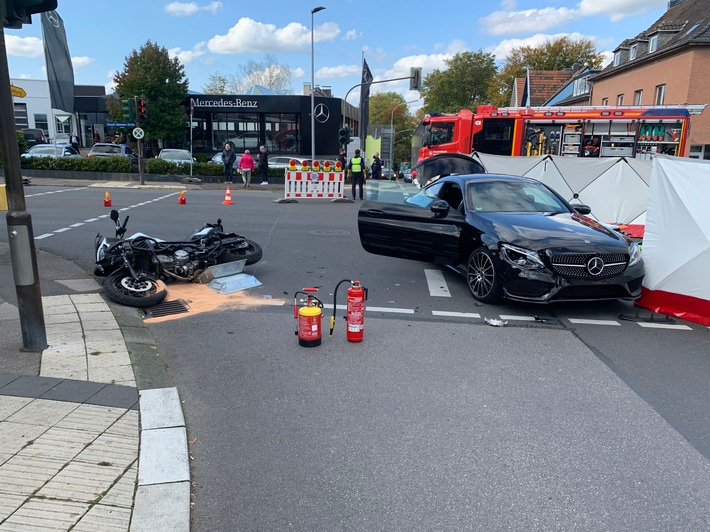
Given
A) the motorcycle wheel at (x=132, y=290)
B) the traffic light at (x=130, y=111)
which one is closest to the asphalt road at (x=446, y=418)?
the motorcycle wheel at (x=132, y=290)

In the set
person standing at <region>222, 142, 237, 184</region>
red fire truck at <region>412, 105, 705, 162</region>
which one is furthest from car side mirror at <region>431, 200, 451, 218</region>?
person standing at <region>222, 142, 237, 184</region>

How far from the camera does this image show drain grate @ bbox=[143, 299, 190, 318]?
6348 mm

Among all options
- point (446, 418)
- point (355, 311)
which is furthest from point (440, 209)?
point (446, 418)

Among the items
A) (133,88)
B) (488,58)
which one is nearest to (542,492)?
(133,88)

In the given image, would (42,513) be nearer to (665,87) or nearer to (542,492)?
(542,492)

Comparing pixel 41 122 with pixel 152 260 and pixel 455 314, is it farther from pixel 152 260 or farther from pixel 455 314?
pixel 455 314

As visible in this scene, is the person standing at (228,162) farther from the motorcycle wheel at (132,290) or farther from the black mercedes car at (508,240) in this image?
the motorcycle wheel at (132,290)

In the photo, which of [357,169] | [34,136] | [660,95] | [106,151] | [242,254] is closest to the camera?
[242,254]

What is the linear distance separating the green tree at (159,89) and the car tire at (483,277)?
3620 cm

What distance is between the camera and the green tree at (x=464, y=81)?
71375mm

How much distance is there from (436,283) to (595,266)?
2.39 meters

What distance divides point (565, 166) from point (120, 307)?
1156 centimetres

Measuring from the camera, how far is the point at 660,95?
1192 inches

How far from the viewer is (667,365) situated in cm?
504
